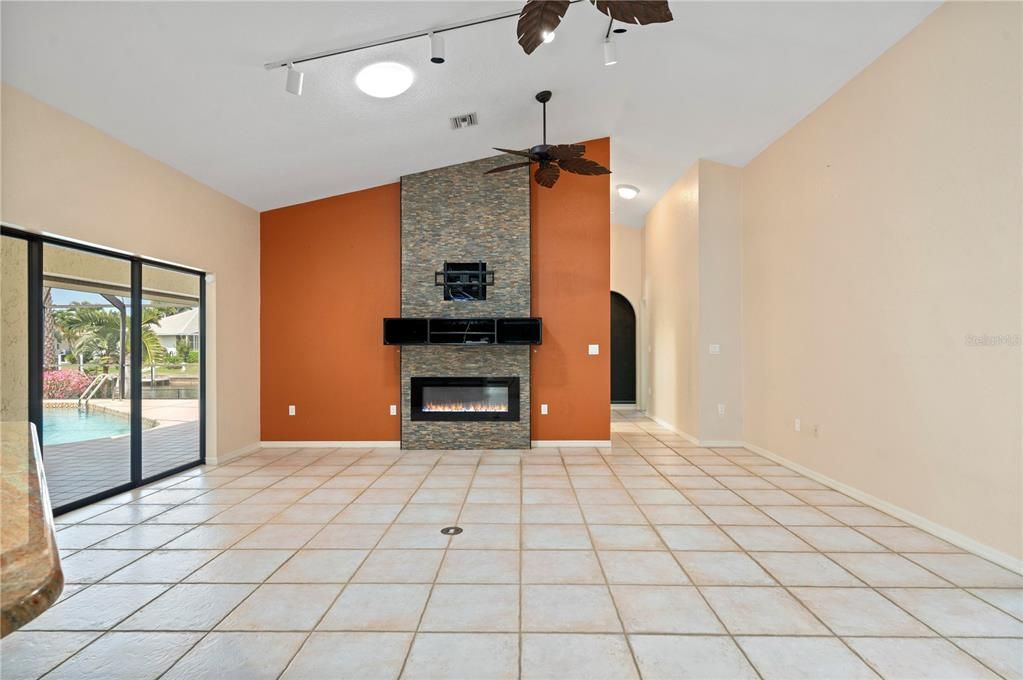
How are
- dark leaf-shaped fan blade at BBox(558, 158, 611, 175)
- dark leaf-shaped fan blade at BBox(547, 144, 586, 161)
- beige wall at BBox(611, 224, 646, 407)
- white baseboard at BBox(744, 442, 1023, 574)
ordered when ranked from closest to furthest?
1. white baseboard at BBox(744, 442, 1023, 574)
2. dark leaf-shaped fan blade at BBox(547, 144, 586, 161)
3. dark leaf-shaped fan blade at BBox(558, 158, 611, 175)
4. beige wall at BBox(611, 224, 646, 407)

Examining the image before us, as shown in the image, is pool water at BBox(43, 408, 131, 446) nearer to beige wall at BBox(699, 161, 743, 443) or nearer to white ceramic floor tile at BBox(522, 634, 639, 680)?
white ceramic floor tile at BBox(522, 634, 639, 680)

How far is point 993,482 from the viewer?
2922 millimetres

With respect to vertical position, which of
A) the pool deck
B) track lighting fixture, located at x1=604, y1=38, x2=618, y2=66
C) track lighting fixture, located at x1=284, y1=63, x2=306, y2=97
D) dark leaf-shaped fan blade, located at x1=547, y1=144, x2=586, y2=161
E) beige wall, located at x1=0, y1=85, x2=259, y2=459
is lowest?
the pool deck

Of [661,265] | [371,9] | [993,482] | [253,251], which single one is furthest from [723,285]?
[253,251]

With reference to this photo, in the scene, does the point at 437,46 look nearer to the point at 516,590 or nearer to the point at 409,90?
the point at 409,90

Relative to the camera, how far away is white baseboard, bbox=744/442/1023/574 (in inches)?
112

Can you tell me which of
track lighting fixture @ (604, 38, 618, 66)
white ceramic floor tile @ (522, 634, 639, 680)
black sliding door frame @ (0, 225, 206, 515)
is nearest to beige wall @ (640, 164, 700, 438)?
track lighting fixture @ (604, 38, 618, 66)

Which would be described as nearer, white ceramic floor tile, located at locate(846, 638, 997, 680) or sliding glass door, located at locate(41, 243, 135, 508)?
white ceramic floor tile, located at locate(846, 638, 997, 680)

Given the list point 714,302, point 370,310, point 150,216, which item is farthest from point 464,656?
point 714,302

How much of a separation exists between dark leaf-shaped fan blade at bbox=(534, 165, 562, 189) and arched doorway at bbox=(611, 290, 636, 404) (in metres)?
5.43

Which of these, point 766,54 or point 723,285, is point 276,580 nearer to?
point 766,54

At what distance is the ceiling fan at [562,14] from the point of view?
2.39 meters

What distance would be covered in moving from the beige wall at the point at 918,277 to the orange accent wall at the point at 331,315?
14.8ft

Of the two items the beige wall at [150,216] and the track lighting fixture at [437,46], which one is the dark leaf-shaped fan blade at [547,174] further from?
the beige wall at [150,216]
